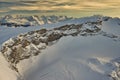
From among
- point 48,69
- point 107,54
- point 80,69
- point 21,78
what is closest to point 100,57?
point 107,54

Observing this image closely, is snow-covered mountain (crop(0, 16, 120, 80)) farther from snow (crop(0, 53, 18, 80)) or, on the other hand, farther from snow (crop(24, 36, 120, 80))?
snow (crop(0, 53, 18, 80))

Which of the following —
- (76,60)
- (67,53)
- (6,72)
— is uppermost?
(6,72)

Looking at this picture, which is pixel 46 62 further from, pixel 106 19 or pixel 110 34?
pixel 106 19

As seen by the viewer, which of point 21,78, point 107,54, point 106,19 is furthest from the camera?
point 106,19

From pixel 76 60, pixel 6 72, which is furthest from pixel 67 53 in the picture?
pixel 6 72

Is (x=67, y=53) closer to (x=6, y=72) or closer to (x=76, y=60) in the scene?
A: (x=76, y=60)

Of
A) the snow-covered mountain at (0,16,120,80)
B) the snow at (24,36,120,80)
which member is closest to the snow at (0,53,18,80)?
the snow-covered mountain at (0,16,120,80)

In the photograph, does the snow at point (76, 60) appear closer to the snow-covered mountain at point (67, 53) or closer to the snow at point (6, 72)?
the snow-covered mountain at point (67, 53)

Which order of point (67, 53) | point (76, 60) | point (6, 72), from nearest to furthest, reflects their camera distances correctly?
point (6, 72)
point (76, 60)
point (67, 53)
